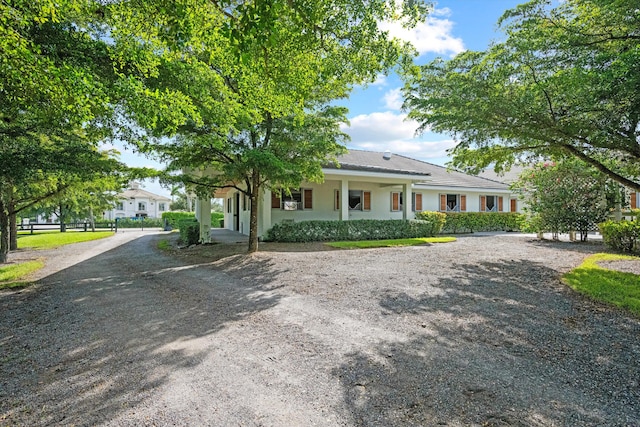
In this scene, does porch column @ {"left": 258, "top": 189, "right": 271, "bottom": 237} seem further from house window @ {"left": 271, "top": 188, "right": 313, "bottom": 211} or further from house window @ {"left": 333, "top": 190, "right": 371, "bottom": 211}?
house window @ {"left": 333, "top": 190, "right": 371, "bottom": 211}

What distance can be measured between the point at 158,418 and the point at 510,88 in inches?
350

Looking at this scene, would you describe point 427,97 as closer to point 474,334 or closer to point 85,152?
point 474,334

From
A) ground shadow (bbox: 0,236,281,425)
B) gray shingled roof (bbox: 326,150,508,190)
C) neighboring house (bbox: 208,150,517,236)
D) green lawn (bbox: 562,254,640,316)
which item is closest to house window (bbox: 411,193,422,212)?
neighboring house (bbox: 208,150,517,236)

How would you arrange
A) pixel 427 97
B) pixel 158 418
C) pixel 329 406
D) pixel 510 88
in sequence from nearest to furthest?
pixel 158 418, pixel 329 406, pixel 510 88, pixel 427 97

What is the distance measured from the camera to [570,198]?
14.7 m

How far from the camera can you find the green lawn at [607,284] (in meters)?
5.76

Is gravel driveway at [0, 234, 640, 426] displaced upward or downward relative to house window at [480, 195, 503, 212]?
downward

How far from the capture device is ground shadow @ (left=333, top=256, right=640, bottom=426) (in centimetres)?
267

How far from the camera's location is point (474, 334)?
14.4ft

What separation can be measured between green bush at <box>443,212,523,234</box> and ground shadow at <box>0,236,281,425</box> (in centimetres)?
1539

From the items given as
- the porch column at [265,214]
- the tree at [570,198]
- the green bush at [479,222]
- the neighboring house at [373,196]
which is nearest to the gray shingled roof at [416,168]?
the neighboring house at [373,196]

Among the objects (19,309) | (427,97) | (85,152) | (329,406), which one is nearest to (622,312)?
(329,406)

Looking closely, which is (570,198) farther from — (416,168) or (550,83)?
(550,83)

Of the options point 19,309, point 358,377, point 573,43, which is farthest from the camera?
point 573,43
